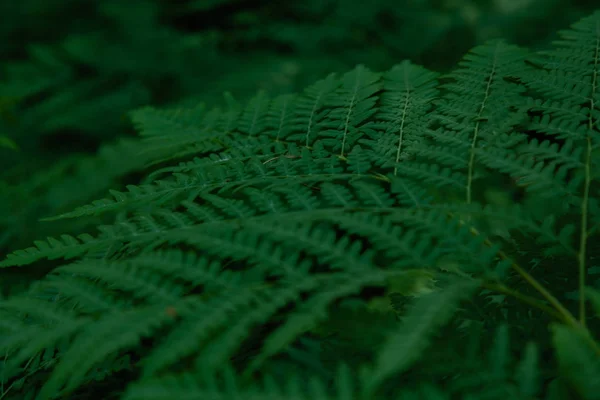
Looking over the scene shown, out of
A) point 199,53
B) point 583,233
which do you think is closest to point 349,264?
point 583,233

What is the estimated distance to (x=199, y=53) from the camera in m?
4.07

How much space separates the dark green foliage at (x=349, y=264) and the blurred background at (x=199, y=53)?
60.9 inches

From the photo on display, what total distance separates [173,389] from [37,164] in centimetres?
297

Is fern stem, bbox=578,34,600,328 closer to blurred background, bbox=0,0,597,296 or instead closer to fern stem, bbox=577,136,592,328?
fern stem, bbox=577,136,592,328

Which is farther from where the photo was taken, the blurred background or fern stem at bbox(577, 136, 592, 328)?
the blurred background

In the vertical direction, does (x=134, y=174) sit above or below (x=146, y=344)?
above

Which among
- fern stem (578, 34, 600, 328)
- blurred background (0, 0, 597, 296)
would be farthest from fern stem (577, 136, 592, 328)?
blurred background (0, 0, 597, 296)

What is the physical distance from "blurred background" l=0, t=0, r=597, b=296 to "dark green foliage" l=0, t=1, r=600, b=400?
1.55 meters

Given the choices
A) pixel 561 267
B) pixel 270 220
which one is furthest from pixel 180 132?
pixel 561 267

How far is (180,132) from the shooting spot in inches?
59.4

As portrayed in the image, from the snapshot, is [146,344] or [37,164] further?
[37,164]

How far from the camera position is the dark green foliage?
76cm

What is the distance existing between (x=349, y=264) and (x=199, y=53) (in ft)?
11.8

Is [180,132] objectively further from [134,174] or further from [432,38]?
[432,38]
